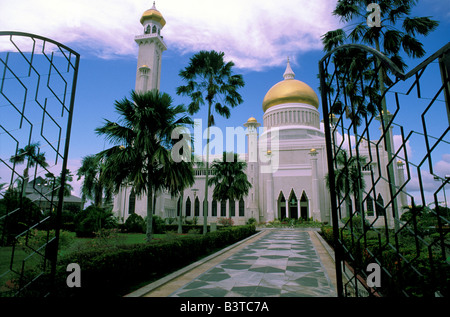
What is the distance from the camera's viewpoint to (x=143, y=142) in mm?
9102

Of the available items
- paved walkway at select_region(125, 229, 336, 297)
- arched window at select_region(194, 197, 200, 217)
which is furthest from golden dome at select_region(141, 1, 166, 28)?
paved walkway at select_region(125, 229, 336, 297)

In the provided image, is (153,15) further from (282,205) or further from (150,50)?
(282,205)

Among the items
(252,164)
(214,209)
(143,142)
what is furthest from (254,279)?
(214,209)

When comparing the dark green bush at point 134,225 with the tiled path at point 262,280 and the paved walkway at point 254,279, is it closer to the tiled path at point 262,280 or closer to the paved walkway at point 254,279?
the paved walkway at point 254,279

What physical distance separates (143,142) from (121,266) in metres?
4.68

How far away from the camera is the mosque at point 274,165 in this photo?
29312 mm

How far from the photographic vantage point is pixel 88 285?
14.7 feet

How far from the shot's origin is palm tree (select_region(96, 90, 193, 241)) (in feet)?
29.7

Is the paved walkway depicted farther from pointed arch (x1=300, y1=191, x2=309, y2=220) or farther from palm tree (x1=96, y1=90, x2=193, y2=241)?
pointed arch (x1=300, y1=191, x2=309, y2=220)

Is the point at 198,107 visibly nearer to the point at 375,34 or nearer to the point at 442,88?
the point at 375,34

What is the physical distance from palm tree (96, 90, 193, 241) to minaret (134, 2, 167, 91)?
23.7 meters

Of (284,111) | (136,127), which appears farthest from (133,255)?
(284,111)

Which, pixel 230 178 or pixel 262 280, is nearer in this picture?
pixel 262 280
